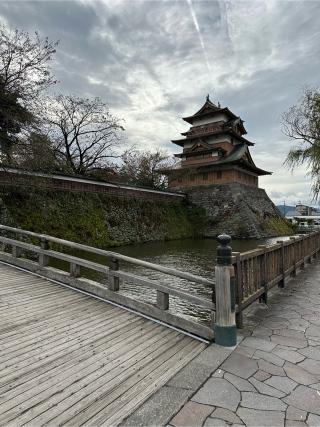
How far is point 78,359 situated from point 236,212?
88.3 ft

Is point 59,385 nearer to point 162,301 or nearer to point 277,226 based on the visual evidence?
point 162,301

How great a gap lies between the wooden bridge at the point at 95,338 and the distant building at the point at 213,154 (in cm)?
2631

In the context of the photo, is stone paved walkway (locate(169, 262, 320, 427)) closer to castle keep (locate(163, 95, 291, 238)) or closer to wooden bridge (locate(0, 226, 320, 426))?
wooden bridge (locate(0, 226, 320, 426))

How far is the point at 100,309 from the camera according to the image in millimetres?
4523

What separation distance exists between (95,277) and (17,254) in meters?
2.70

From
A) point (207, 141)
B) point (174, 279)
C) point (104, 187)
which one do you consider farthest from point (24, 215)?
point (207, 141)

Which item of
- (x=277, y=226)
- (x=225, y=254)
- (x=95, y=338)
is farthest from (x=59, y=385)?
(x=277, y=226)

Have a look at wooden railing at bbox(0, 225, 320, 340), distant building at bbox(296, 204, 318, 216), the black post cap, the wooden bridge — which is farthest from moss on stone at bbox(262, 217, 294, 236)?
distant building at bbox(296, 204, 318, 216)

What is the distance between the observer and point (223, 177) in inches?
1228

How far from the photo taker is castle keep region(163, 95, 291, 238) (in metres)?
28.3

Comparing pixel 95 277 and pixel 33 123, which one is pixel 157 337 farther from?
pixel 33 123

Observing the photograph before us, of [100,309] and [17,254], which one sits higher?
[17,254]

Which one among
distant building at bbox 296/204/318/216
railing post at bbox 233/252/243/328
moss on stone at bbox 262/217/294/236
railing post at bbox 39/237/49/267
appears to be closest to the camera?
railing post at bbox 233/252/243/328

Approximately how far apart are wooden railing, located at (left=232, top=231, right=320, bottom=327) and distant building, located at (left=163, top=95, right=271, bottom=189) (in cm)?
2423
